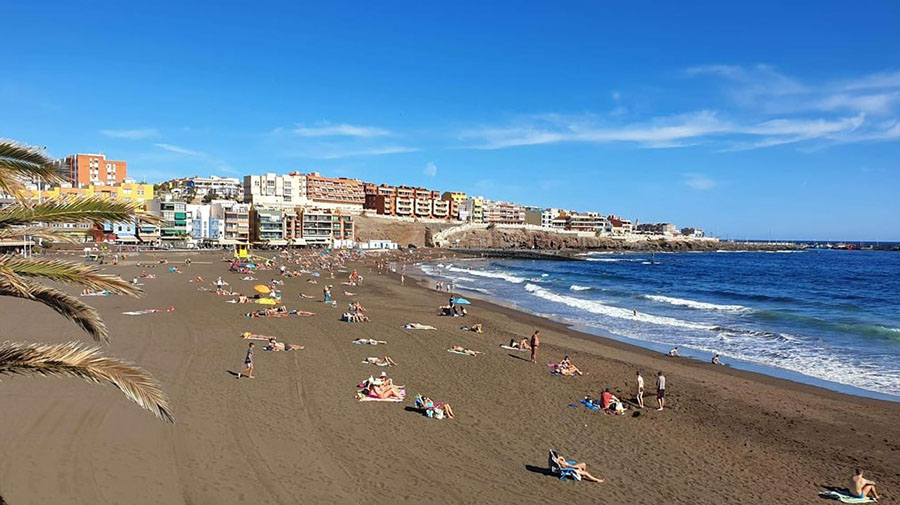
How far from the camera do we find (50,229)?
4.75m

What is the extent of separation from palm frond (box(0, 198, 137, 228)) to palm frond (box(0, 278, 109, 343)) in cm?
49

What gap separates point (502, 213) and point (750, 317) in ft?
420

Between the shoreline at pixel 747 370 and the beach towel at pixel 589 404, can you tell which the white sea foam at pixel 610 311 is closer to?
the shoreline at pixel 747 370

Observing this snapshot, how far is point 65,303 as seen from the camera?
4.68m

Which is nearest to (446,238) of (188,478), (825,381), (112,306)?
(112,306)

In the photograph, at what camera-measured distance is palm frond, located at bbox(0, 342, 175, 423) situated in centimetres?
427

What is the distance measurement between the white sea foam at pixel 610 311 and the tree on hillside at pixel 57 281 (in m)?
26.9

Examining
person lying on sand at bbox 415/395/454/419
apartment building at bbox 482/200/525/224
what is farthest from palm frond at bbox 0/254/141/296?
apartment building at bbox 482/200/525/224

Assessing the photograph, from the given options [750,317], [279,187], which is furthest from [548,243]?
[750,317]

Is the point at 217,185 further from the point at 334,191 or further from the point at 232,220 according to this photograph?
the point at 232,220

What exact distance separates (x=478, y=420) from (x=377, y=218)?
4160 inches

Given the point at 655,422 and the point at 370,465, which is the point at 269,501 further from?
the point at 655,422

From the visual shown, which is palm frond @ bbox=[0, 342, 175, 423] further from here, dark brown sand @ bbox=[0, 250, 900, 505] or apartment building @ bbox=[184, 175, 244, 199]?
apartment building @ bbox=[184, 175, 244, 199]

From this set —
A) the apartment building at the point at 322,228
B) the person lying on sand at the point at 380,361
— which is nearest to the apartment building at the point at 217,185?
the apartment building at the point at 322,228
